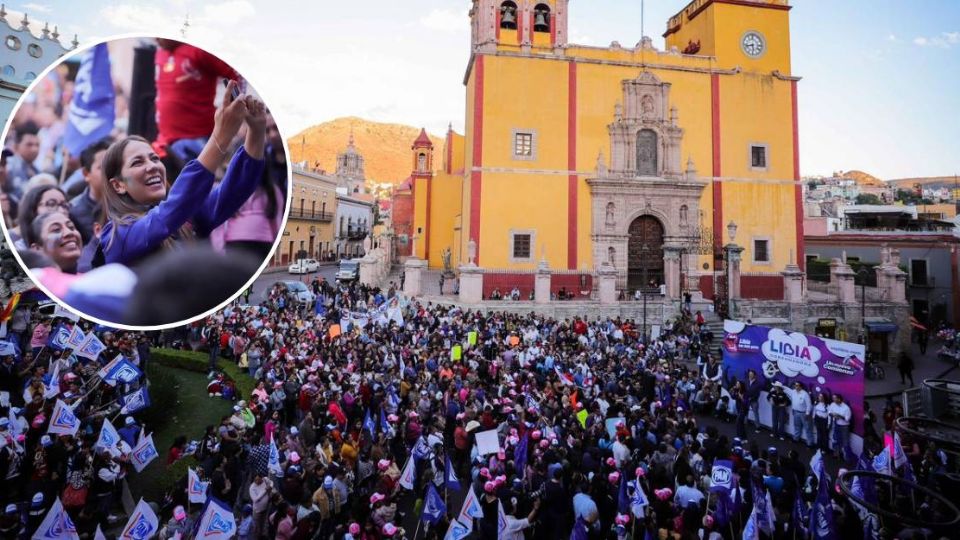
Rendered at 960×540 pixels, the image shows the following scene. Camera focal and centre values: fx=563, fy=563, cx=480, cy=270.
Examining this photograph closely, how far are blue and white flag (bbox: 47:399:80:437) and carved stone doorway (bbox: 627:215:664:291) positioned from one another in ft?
78.1

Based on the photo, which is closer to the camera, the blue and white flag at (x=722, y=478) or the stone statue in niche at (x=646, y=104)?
the blue and white flag at (x=722, y=478)

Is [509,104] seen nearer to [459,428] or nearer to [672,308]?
[672,308]

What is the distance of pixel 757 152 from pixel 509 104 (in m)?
13.4

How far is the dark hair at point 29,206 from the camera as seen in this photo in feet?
18.1

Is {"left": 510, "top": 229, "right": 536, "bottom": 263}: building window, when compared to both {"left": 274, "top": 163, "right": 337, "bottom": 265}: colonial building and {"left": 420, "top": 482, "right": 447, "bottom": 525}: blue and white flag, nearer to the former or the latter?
{"left": 274, "top": 163, "right": 337, "bottom": 265}: colonial building

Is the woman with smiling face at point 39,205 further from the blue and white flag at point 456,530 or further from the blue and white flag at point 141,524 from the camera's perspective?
the blue and white flag at point 456,530

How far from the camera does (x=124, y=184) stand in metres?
5.68

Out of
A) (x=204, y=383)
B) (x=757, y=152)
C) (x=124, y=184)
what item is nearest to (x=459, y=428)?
(x=124, y=184)

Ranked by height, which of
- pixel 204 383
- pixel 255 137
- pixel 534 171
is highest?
pixel 534 171

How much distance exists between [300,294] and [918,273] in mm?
35268

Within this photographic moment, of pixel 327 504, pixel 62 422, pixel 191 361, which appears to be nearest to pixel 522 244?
pixel 191 361

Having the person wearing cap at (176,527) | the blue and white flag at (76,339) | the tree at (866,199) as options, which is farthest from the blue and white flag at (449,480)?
the tree at (866,199)

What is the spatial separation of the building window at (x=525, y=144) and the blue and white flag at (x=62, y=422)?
2192 cm

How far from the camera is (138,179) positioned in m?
5.67
